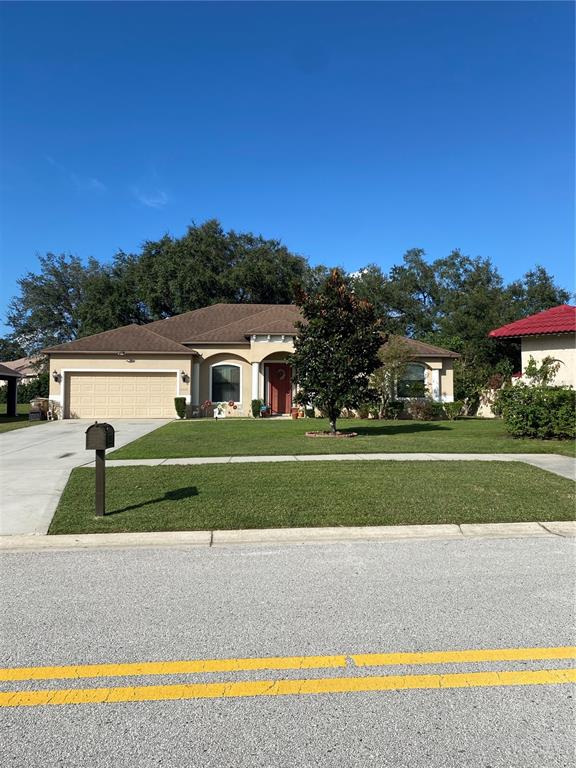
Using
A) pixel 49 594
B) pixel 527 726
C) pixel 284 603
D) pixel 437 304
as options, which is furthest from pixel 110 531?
pixel 437 304

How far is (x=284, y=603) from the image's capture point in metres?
4.28

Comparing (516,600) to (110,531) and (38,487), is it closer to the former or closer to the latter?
(110,531)

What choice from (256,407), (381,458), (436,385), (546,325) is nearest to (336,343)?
(381,458)

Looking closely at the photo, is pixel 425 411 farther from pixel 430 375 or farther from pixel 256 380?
pixel 256 380

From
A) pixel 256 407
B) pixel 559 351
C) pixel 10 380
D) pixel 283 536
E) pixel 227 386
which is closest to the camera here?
pixel 283 536

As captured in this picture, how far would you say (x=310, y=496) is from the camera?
25.4 feet

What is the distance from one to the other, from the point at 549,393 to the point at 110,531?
41.1 feet

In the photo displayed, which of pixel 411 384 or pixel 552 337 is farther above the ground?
pixel 552 337

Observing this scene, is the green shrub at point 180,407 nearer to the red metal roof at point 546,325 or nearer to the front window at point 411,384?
the front window at point 411,384

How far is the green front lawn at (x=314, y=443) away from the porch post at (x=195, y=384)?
796cm

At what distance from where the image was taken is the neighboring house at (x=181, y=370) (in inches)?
1013

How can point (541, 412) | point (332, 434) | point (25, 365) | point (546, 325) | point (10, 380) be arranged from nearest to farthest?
point (541, 412) < point (332, 434) < point (546, 325) < point (10, 380) < point (25, 365)

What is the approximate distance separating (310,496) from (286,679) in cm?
459

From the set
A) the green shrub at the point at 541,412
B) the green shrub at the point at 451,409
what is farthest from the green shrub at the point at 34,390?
the green shrub at the point at 541,412
